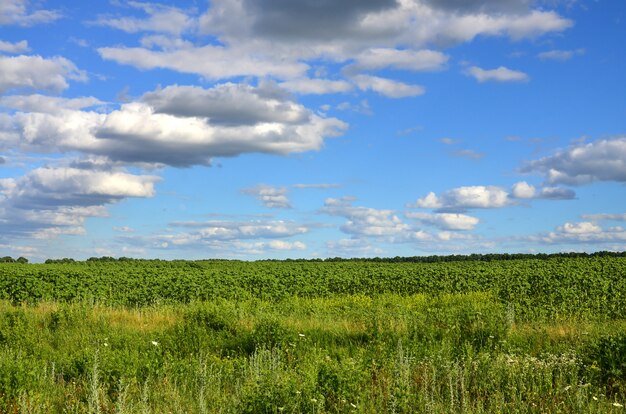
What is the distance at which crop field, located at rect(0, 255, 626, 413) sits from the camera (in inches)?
307

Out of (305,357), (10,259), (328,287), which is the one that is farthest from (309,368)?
(10,259)

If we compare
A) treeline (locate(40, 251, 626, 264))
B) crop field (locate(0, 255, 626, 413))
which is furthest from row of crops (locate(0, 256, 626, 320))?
treeline (locate(40, 251, 626, 264))

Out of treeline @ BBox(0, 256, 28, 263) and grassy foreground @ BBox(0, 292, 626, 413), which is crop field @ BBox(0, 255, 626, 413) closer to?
grassy foreground @ BBox(0, 292, 626, 413)

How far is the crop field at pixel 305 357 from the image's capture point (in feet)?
25.6

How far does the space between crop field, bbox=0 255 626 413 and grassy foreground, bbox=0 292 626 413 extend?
35 millimetres

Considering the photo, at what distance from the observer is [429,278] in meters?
37.5

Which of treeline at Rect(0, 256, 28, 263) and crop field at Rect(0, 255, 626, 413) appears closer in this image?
crop field at Rect(0, 255, 626, 413)

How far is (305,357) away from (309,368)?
1.59 metres

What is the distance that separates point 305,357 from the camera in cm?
1091

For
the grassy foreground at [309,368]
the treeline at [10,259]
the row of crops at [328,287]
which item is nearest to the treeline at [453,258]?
the treeline at [10,259]

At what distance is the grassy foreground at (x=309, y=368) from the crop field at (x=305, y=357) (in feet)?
0.12

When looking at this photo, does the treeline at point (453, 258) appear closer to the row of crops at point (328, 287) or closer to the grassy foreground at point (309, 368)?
the row of crops at point (328, 287)

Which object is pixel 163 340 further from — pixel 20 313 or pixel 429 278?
pixel 429 278

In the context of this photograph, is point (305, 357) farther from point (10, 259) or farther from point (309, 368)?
point (10, 259)
